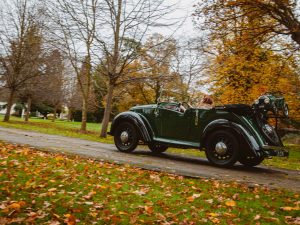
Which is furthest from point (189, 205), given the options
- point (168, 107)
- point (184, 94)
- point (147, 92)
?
point (147, 92)

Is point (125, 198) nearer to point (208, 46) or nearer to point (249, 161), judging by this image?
point (249, 161)

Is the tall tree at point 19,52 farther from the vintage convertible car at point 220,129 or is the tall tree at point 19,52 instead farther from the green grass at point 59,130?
the vintage convertible car at point 220,129

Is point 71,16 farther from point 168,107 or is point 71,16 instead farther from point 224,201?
point 224,201

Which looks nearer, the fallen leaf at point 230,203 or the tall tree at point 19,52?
the fallen leaf at point 230,203

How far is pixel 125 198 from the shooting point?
16.4 feet

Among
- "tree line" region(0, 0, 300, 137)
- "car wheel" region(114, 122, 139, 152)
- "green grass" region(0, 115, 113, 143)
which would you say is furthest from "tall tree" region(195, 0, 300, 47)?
"green grass" region(0, 115, 113, 143)

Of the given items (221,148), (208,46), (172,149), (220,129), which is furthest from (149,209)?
(208,46)

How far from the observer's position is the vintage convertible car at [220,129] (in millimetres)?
7863

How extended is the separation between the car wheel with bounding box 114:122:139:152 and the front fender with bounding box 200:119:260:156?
7.26 feet

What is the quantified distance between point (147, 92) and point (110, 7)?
16182 millimetres

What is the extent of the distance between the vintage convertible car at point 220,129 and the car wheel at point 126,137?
29 millimetres

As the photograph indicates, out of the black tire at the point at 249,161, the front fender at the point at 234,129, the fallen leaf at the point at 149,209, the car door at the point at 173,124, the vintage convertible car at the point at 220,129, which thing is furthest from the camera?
the car door at the point at 173,124

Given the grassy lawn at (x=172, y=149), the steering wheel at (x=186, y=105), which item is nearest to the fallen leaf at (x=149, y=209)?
the steering wheel at (x=186, y=105)

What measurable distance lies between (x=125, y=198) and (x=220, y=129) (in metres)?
3.85
